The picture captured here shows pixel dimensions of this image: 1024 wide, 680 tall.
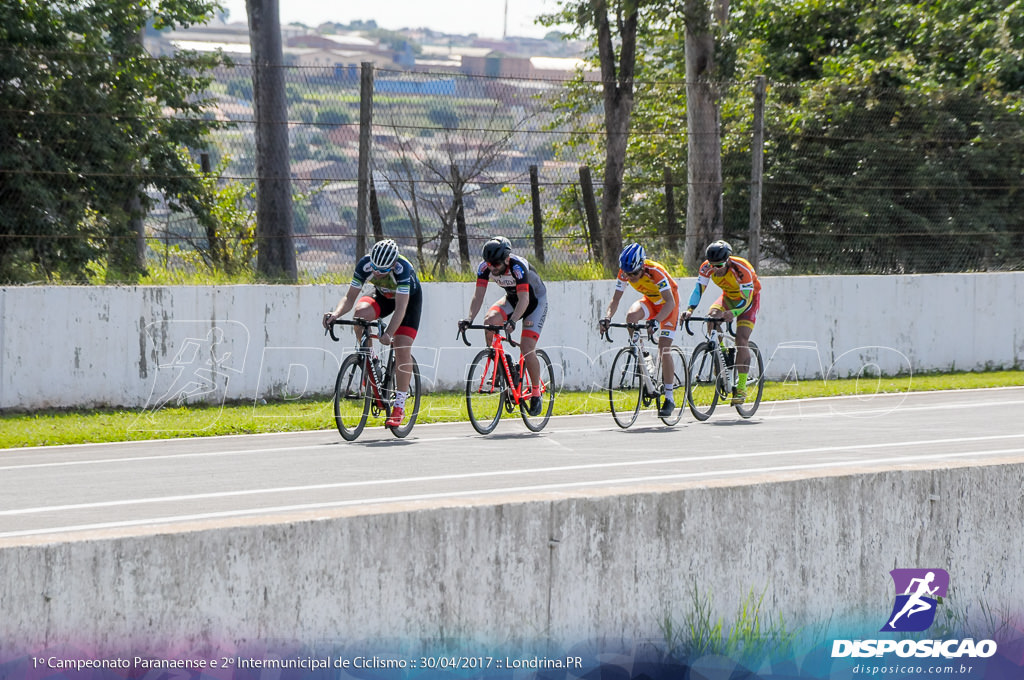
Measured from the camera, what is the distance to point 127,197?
14.3 meters

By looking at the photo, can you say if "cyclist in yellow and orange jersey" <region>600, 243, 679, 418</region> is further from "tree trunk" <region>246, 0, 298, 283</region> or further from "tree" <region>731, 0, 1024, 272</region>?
"tree" <region>731, 0, 1024, 272</region>

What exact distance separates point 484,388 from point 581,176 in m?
5.63

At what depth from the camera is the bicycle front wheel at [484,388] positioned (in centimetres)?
1146

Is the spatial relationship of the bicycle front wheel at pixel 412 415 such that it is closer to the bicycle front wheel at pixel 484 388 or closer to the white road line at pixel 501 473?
the bicycle front wheel at pixel 484 388

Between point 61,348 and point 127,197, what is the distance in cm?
218

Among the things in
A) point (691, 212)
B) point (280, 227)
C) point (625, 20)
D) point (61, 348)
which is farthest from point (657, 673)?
point (625, 20)

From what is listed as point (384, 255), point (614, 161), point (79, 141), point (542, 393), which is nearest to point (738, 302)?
point (542, 393)

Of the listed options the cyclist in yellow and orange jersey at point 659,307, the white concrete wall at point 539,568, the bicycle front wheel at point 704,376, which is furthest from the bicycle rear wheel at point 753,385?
the white concrete wall at point 539,568

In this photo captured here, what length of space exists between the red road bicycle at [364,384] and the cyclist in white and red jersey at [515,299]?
0.77 m

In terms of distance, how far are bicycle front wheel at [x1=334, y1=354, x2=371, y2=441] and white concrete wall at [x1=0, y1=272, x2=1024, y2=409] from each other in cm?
297

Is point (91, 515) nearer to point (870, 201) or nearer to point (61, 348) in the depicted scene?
point (61, 348)

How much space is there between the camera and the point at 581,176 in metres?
16.5

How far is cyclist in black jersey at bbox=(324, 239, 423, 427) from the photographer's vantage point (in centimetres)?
1077

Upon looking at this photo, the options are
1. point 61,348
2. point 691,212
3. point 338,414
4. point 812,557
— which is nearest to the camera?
point 812,557
